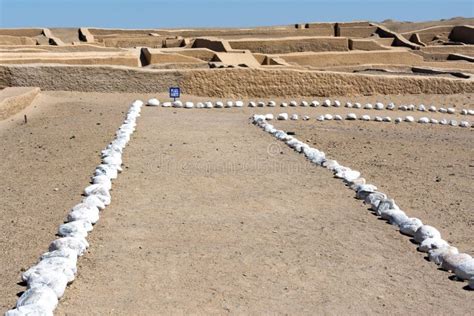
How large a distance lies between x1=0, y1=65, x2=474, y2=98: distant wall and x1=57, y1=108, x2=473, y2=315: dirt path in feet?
18.9

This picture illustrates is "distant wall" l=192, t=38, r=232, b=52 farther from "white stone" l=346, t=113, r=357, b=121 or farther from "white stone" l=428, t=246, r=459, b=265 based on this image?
"white stone" l=428, t=246, r=459, b=265

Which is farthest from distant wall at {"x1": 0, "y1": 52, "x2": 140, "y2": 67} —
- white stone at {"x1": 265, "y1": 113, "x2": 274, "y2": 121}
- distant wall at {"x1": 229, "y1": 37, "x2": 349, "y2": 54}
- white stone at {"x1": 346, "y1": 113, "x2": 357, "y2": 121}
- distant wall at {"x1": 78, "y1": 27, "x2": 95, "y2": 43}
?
distant wall at {"x1": 78, "y1": 27, "x2": 95, "y2": 43}

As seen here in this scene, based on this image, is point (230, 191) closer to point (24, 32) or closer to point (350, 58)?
point (350, 58)

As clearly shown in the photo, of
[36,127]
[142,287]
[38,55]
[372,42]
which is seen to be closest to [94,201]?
[142,287]

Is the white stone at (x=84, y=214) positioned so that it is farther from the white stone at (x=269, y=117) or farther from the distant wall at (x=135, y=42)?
the distant wall at (x=135, y=42)

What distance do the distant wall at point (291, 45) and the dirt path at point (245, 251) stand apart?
15523 millimetres

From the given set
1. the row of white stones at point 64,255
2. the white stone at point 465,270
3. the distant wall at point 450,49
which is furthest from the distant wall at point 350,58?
the white stone at point 465,270

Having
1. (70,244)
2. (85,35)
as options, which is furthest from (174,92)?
(85,35)

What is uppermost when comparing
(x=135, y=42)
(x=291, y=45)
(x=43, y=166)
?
(x=291, y=45)

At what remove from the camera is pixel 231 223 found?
5.68 metres

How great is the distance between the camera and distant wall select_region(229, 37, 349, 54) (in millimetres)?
22938

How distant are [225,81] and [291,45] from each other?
400 inches

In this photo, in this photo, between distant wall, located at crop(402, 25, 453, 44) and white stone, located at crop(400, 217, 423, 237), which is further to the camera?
distant wall, located at crop(402, 25, 453, 44)

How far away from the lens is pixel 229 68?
13.9 meters
